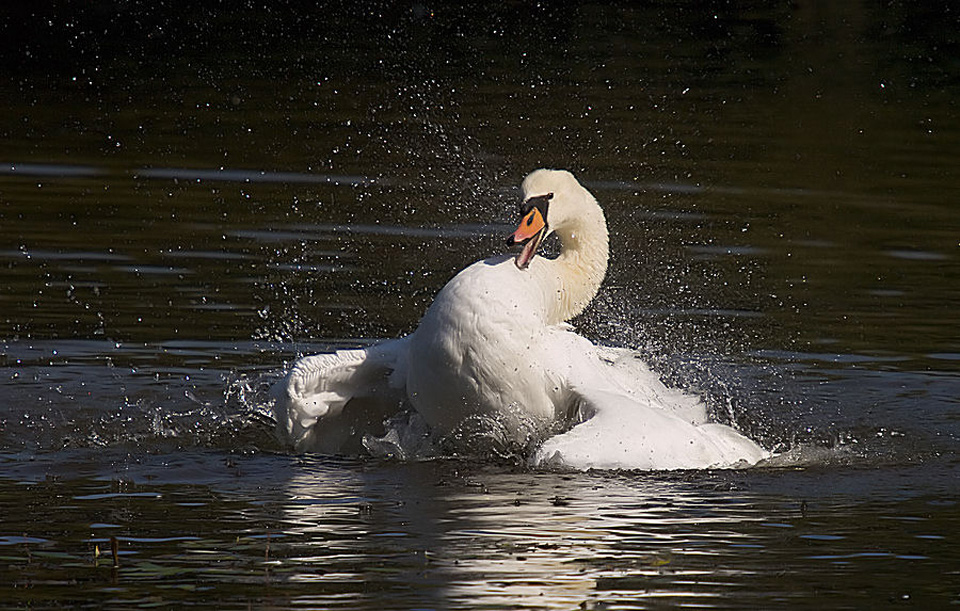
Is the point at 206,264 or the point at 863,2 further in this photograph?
the point at 863,2

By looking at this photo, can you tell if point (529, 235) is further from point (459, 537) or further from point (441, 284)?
point (441, 284)

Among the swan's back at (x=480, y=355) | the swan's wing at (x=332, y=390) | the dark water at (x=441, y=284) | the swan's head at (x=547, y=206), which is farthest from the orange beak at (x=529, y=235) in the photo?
the dark water at (x=441, y=284)

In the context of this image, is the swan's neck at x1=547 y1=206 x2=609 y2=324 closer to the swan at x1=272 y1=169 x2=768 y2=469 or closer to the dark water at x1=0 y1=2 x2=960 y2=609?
the swan at x1=272 y1=169 x2=768 y2=469

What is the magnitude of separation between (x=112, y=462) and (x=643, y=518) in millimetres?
2732

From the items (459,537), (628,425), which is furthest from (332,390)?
(459,537)

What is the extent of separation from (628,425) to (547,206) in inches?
59.6

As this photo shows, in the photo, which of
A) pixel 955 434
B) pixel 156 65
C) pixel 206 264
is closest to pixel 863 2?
pixel 156 65

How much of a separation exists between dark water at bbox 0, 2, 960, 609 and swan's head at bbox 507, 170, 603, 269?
3.83 ft

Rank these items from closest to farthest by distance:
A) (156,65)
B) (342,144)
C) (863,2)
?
(342,144), (156,65), (863,2)

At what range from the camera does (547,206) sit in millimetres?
9367

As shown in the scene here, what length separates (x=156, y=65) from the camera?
25.8 m

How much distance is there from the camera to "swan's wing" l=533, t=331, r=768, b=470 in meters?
8.16

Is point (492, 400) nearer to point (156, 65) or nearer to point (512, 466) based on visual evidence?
point (512, 466)

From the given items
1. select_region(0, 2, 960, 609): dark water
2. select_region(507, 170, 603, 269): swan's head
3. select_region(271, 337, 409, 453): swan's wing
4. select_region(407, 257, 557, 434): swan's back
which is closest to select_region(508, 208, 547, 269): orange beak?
select_region(507, 170, 603, 269): swan's head
